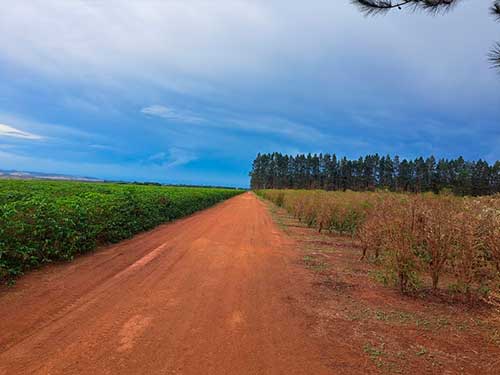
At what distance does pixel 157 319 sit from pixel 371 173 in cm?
9423

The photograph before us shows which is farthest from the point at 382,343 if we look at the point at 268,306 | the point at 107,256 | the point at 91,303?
the point at 107,256

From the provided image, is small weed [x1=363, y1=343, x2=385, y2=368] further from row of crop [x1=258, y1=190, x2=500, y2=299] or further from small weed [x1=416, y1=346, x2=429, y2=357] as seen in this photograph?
row of crop [x1=258, y1=190, x2=500, y2=299]

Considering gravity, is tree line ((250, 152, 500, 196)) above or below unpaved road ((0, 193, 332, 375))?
above

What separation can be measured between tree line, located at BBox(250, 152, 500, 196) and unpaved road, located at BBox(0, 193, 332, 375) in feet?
185

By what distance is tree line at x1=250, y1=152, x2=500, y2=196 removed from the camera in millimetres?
68000

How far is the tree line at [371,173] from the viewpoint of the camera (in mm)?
68000

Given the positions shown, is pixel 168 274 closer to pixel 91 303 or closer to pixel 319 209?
pixel 91 303

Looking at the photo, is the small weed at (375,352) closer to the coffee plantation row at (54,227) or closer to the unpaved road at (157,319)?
the unpaved road at (157,319)

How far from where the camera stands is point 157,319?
432 centimetres

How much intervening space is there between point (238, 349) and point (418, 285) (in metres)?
4.19

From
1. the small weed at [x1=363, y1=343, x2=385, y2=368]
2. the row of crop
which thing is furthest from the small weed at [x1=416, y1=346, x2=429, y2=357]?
the row of crop

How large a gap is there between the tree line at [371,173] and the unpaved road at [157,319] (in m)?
56.4

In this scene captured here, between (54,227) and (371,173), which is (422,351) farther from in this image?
(371,173)

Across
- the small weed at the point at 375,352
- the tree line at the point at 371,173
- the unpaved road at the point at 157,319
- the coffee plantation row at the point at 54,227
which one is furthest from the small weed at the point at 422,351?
the tree line at the point at 371,173
